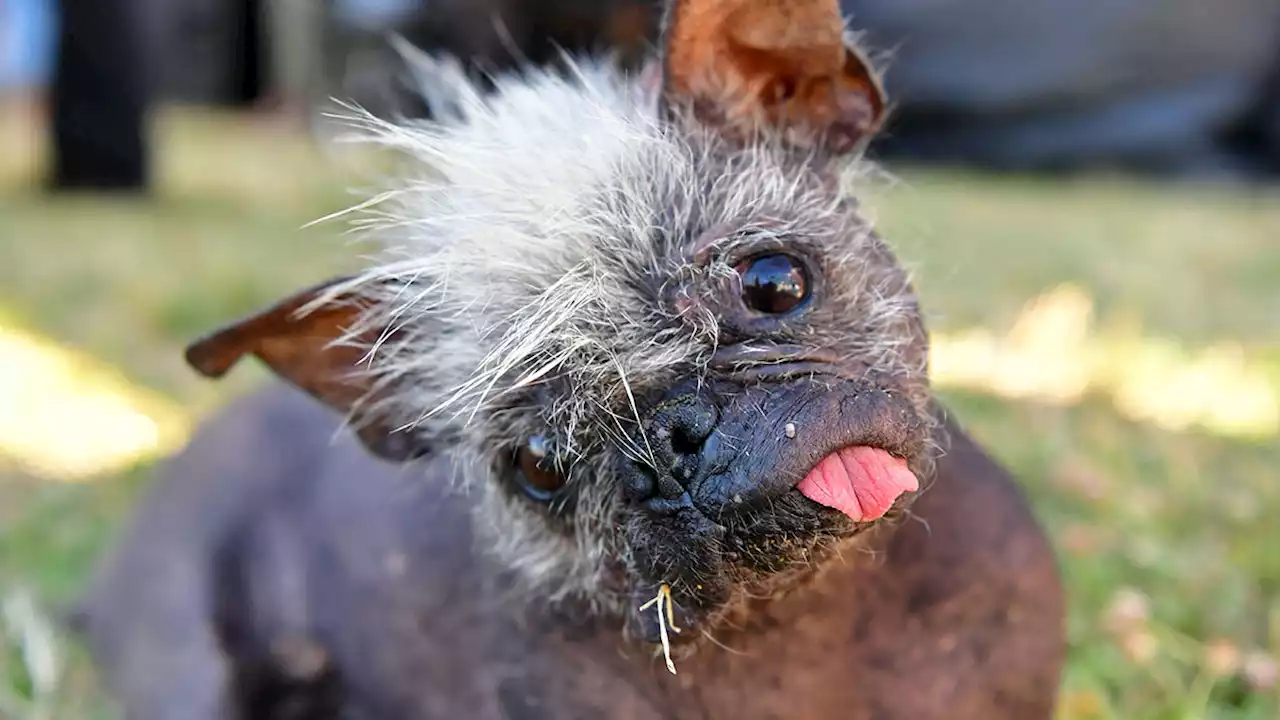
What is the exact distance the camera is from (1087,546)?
7.24 ft

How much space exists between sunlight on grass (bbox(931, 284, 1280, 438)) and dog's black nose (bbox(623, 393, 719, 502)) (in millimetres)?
1681

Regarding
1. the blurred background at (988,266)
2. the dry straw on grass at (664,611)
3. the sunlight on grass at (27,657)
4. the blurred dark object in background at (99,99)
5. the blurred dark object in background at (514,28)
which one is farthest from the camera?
the blurred dark object in background at (99,99)

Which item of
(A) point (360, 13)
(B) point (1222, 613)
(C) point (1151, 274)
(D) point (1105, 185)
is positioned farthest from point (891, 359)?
(A) point (360, 13)

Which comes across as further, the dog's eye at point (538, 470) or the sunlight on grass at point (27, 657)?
the sunlight on grass at point (27, 657)

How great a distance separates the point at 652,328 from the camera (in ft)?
3.84

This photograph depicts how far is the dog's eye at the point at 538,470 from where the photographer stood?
1.21 meters

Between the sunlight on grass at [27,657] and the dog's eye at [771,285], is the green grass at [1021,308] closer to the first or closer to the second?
the sunlight on grass at [27,657]

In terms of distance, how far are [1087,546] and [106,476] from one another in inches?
81.4

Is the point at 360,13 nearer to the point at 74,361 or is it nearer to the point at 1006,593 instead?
the point at 74,361

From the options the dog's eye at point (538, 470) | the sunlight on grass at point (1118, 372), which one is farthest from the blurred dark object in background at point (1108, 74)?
the dog's eye at point (538, 470)

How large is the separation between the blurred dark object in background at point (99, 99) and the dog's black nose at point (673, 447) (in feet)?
18.9

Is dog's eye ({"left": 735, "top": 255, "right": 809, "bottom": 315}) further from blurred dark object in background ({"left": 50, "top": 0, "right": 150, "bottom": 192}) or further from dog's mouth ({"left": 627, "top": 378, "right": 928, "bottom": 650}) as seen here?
blurred dark object in background ({"left": 50, "top": 0, "right": 150, "bottom": 192})

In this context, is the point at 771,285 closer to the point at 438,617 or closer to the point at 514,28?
the point at 438,617

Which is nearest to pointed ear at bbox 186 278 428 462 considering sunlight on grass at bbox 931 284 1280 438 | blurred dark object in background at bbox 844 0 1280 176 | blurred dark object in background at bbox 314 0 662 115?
sunlight on grass at bbox 931 284 1280 438
